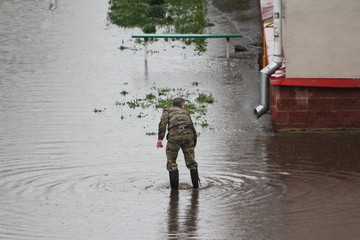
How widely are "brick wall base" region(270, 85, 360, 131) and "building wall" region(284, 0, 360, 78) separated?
0.32 m

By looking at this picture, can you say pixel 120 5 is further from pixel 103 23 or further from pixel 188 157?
pixel 188 157

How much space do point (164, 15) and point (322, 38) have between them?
14281 millimetres

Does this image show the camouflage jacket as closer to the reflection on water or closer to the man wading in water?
the man wading in water

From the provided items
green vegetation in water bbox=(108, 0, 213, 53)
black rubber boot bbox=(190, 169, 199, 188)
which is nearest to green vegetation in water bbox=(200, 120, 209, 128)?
black rubber boot bbox=(190, 169, 199, 188)

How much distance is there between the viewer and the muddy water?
10.5 metres

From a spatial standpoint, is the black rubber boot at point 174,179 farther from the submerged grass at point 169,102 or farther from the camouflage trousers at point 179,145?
the submerged grass at point 169,102

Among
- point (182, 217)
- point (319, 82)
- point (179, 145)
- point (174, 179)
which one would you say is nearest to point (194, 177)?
point (174, 179)

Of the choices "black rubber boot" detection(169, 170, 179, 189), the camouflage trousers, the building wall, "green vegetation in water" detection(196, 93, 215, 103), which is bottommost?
"black rubber boot" detection(169, 170, 179, 189)

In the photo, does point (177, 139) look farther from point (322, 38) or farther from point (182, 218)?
point (322, 38)

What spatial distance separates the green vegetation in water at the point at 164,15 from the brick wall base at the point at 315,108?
351 inches

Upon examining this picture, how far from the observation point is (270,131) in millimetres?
16750

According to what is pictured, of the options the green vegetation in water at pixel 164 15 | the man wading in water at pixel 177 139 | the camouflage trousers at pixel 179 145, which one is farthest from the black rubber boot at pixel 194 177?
the green vegetation in water at pixel 164 15

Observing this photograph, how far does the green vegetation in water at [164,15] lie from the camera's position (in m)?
27.3

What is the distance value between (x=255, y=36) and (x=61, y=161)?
14.1 m
